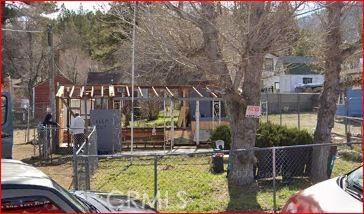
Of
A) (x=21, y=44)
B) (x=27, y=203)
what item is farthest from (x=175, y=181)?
(x=21, y=44)

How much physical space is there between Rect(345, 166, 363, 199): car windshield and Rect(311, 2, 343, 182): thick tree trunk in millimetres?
5015

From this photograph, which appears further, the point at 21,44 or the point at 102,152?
the point at 21,44

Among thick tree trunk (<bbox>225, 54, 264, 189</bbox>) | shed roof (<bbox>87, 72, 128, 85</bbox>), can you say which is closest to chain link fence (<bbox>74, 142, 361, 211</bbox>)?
thick tree trunk (<bbox>225, 54, 264, 189</bbox>)

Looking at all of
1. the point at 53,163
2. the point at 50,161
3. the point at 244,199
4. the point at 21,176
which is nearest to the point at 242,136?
the point at 244,199

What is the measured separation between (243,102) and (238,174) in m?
1.54

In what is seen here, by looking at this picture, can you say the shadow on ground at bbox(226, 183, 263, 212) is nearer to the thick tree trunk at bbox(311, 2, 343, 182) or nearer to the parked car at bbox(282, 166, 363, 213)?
the thick tree trunk at bbox(311, 2, 343, 182)

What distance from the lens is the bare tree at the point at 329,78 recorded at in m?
10.1

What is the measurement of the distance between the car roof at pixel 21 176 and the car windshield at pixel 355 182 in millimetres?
3025

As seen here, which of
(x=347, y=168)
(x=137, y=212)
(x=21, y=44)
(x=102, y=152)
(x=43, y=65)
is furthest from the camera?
(x=43, y=65)

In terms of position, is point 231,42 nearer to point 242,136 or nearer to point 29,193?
point 242,136

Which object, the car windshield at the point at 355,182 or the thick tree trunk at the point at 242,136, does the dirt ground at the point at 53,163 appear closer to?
the thick tree trunk at the point at 242,136

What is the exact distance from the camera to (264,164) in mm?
10680

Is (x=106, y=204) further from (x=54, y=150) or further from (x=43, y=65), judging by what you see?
(x=43, y=65)

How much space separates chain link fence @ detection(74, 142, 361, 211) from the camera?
28.2 ft
